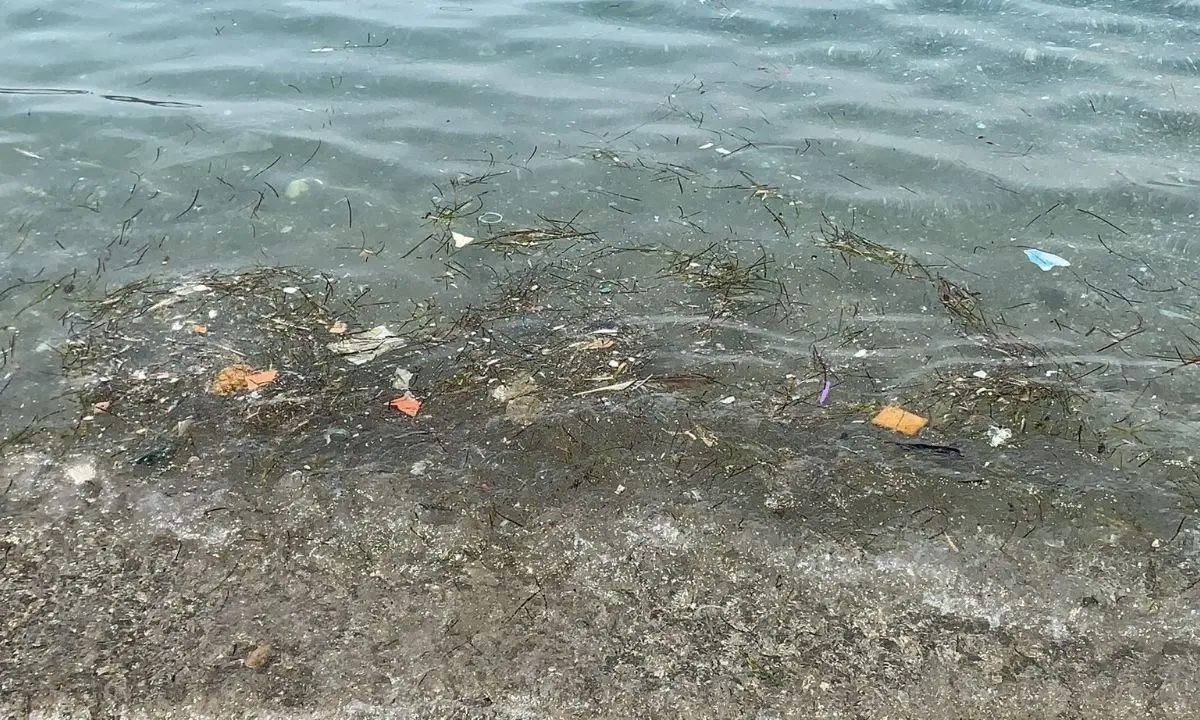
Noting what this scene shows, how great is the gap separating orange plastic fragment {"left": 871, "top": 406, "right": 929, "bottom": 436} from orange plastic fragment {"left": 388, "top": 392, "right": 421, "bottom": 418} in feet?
5.65

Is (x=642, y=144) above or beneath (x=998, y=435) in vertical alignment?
above

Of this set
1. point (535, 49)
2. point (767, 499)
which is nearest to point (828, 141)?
point (535, 49)

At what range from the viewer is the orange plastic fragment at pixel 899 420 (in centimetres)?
325

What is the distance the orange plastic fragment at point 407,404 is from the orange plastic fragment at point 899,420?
1.72 meters

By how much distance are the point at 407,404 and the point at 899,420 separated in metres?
1.86

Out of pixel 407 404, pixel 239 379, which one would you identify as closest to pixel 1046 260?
pixel 407 404

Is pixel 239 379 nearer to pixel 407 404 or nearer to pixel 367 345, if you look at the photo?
pixel 367 345

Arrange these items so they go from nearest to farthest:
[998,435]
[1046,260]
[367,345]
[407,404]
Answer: [998,435] → [407,404] → [367,345] → [1046,260]

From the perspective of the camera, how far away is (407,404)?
3.41 m

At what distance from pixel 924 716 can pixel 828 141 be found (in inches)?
142

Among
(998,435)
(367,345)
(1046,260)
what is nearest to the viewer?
(998,435)

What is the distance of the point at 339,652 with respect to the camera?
8.22 feet

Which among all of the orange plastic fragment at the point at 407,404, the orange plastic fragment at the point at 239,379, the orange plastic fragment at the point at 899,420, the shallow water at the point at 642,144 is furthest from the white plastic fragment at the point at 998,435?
→ the orange plastic fragment at the point at 239,379

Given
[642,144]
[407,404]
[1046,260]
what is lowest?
[407,404]
